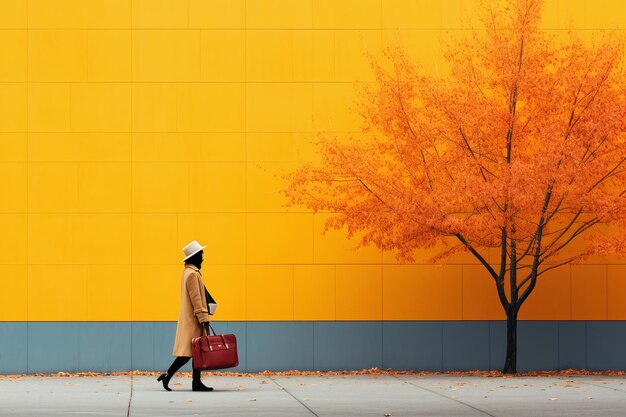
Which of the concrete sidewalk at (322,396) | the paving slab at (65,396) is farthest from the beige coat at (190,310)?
Result: the paving slab at (65,396)

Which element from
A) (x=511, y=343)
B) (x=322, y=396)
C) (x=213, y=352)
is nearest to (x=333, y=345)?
(x=511, y=343)

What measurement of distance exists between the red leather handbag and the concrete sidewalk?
0.41 metres

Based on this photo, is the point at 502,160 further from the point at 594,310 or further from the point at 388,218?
the point at 594,310

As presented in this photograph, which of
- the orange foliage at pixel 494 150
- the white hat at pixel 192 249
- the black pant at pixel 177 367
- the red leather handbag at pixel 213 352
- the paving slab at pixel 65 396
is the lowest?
the paving slab at pixel 65 396

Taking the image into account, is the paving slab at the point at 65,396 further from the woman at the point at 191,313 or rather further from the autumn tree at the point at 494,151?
the autumn tree at the point at 494,151

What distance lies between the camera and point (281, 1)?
19453 millimetres

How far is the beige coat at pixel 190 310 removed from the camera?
15961 mm

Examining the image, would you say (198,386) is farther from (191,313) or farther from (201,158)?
(201,158)

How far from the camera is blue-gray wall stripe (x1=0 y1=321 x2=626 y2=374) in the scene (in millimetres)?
19156

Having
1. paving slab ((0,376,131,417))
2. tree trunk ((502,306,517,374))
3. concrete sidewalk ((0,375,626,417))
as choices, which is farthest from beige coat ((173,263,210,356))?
tree trunk ((502,306,517,374))

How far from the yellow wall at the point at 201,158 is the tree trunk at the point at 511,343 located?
1.08 metres

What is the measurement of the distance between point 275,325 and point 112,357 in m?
2.65

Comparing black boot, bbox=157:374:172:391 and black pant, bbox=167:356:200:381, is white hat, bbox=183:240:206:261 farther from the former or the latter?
black boot, bbox=157:374:172:391

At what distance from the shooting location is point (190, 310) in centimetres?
1617
